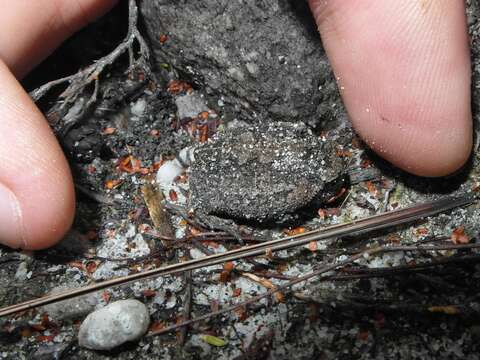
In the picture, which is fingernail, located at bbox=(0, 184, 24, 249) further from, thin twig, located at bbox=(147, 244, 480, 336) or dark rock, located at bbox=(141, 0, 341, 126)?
dark rock, located at bbox=(141, 0, 341, 126)

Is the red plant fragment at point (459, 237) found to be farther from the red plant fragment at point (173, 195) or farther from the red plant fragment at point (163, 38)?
the red plant fragment at point (163, 38)

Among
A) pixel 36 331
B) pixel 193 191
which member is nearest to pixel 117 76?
pixel 193 191

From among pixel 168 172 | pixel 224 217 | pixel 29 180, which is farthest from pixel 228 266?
pixel 29 180

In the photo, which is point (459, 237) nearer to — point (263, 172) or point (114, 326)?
point (263, 172)

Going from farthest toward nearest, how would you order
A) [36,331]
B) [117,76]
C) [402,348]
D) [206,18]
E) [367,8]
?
[117,76]
[206,18]
[36,331]
[367,8]
[402,348]

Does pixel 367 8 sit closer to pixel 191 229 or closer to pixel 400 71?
pixel 400 71

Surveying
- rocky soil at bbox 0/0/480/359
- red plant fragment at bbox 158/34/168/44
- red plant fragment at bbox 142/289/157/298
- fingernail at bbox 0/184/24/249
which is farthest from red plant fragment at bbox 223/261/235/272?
red plant fragment at bbox 158/34/168/44
